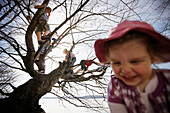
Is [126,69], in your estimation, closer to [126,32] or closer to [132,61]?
[132,61]

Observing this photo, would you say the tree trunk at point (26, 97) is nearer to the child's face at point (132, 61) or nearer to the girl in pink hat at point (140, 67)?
the girl in pink hat at point (140, 67)

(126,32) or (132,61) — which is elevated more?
(126,32)

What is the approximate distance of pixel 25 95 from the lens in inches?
51.8

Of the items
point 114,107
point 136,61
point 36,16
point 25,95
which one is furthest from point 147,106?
point 36,16

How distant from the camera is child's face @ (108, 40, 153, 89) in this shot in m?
0.54

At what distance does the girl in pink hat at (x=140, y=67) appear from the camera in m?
0.55

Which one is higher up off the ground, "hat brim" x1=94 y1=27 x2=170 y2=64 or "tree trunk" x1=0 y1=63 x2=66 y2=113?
"hat brim" x1=94 y1=27 x2=170 y2=64

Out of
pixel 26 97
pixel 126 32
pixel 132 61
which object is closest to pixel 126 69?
pixel 132 61

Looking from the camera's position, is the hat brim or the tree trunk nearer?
the hat brim

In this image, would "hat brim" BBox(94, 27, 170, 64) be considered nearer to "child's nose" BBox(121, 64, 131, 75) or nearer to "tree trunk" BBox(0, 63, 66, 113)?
"child's nose" BBox(121, 64, 131, 75)

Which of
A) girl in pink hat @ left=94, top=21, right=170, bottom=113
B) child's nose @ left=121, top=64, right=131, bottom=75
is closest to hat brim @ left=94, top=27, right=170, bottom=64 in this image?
girl in pink hat @ left=94, top=21, right=170, bottom=113

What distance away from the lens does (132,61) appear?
55cm

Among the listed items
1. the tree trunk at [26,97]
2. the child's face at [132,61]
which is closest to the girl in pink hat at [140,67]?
the child's face at [132,61]

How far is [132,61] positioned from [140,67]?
0.06 m
